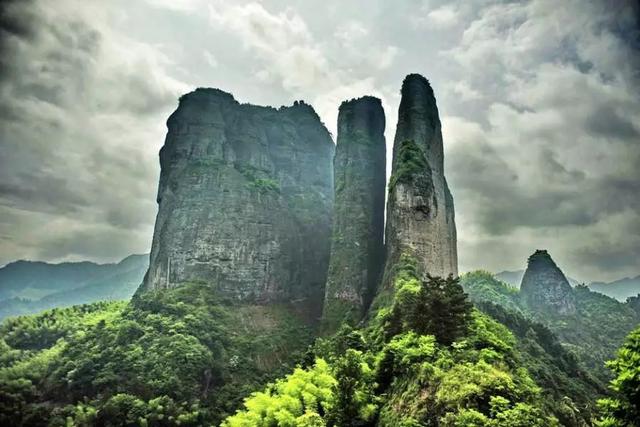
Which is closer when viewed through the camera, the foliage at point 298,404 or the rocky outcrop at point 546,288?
the foliage at point 298,404

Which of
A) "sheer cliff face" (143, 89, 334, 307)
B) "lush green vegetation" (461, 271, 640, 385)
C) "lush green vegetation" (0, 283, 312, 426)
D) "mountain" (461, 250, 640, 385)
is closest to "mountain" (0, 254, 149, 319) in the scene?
"sheer cliff face" (143, 89, 334, 307)

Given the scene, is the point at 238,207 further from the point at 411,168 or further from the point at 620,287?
the point at 620,287

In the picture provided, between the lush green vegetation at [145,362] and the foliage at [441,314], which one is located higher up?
the foliage at [441,314]


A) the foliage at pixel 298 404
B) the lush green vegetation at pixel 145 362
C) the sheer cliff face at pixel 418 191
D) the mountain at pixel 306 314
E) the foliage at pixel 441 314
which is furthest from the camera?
the sheer cliff face at pixel 418 191

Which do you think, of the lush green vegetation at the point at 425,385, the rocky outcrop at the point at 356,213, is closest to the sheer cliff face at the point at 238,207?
the rocky outcrop at the point at 356,213

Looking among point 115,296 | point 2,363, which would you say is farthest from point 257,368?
point 115,296

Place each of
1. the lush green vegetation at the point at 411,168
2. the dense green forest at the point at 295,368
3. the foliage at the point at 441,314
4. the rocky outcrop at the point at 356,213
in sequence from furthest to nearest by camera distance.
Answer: the rocky outcrop at the point at 356,213 < the lush green vegetation at the point at 411,168 < the foliage at the point at 441,314 < the dense green forest at the point at 295,368

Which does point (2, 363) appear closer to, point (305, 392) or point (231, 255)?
point (231, 255)

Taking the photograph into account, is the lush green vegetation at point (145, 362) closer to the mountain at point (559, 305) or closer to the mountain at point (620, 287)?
the mountain at point (559, 305)
